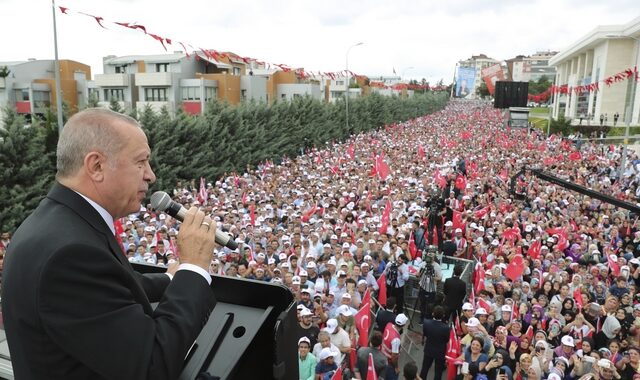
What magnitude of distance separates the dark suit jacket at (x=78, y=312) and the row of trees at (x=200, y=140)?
559 inches

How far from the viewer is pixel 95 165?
1573 mm

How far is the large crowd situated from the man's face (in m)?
0.97

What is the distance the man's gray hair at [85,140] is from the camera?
1.57 meters

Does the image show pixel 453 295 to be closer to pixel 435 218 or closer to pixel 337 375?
pixel 435 218

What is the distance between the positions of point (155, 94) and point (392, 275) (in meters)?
40.9

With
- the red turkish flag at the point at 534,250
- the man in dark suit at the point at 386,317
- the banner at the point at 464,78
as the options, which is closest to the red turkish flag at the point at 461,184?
the red turkish flag at the point at 534,250

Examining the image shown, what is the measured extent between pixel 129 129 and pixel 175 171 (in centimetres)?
1876

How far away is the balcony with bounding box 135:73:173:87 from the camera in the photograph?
146ft

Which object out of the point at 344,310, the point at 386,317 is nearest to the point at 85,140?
the point at 344,310

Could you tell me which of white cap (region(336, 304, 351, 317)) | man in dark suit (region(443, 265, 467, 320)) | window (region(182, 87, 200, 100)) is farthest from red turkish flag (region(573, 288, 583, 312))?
window (region(182, 87, 200, 100))

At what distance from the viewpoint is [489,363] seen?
22.1ft

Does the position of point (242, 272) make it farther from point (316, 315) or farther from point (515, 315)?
point (515, 315)

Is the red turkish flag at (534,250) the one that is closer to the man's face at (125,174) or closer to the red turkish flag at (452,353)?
the red turkish flag at (452,353)

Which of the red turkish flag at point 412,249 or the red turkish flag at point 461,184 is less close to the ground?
the red turkish flag at point 461,184
